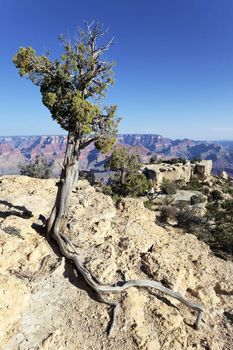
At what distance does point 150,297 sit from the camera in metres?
12.2

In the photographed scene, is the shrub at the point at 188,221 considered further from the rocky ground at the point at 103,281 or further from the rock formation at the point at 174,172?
the rock formation at the point at 174,172

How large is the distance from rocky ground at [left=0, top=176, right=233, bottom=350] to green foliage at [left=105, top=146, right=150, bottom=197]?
1893 cm

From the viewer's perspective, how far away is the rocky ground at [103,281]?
9.53 m

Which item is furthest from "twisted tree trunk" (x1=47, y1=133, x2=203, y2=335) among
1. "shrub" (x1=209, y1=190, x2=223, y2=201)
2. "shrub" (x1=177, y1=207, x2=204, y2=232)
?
"shrub" (x1=209, y1=190, x2=223, y2=201)

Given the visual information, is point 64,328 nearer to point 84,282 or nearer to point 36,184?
point 84,282

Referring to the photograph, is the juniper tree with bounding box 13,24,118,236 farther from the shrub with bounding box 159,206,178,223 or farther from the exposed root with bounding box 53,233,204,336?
the shrub with bounding box 159,206,178,223

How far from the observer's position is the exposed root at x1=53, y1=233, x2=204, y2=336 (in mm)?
10914

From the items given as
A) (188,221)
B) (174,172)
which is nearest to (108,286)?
(188,221)

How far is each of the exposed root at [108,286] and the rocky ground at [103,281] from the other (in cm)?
28

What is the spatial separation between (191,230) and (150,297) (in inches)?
457

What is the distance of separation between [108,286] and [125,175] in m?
28.0

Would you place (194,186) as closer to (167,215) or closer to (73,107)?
(167,215)

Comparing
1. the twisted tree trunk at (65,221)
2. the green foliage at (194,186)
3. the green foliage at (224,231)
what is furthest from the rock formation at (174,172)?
the twisted tree trunk at (65,221)

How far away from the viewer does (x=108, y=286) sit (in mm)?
11336
